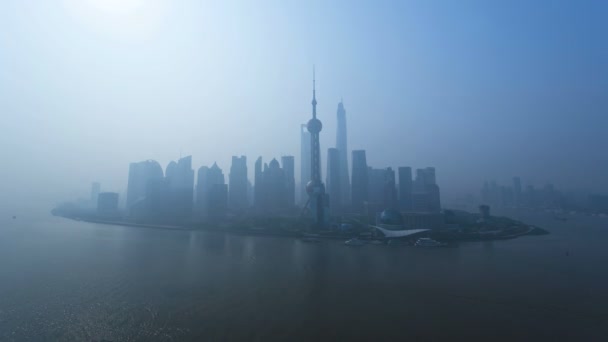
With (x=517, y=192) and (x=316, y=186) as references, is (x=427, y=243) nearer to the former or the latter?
(x=316, y=186)

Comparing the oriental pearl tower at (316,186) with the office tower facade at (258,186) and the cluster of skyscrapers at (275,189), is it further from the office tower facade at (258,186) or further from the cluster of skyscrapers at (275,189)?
the office tower facade at (258,186)

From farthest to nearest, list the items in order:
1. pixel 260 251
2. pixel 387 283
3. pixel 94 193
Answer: pixel 94 193 < pixel 260 251 < pixel 387 283

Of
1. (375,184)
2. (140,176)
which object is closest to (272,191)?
(375,184)

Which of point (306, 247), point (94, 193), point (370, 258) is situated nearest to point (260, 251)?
point (306, 247)

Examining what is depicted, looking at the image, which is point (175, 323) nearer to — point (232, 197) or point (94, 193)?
point (232, 197)

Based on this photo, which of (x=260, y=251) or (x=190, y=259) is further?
(x=260, y=251)

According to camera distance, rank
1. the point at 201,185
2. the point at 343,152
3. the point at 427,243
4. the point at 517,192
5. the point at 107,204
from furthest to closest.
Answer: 1. the point at 343,152
2. the point at 517,192
3. the point at 201,185
4. the point at 107,204
5. the point at 427,243

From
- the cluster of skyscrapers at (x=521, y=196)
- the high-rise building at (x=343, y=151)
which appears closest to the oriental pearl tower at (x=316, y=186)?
the high-rise building at (x=343, y=151)
